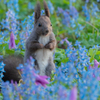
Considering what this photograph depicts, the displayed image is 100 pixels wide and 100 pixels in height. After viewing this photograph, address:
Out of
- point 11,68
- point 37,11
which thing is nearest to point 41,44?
point 37,11

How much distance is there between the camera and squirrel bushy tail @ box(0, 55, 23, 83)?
3528 mm

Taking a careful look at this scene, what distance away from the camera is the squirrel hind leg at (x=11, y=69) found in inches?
139

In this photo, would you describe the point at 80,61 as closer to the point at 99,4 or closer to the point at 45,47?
the point at 45,47

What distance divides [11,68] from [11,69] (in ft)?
0.06

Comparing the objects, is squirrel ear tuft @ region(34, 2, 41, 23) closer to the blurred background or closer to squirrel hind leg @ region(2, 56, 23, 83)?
squirrel hind leg @ region(2, 56, 23, 83)

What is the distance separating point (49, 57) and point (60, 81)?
1.27m

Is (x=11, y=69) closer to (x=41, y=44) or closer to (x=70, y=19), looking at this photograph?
(x=41, y=44)

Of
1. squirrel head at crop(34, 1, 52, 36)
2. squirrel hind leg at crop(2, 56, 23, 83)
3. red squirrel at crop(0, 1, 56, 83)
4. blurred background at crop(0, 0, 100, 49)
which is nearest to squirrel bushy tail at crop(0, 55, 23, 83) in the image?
squirrel hind leg at crop(2, 56, 23, 83)

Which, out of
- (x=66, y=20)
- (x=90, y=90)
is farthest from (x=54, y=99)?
(x=66, y=20)

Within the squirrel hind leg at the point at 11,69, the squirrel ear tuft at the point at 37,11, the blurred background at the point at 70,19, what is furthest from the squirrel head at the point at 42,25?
the blurred background at the point at 70,19

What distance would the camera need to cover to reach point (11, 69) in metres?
3.57

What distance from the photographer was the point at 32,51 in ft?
11.0

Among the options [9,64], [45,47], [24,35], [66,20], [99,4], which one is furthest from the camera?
[99,4]

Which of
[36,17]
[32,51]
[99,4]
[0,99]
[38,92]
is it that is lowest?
[0,99]
